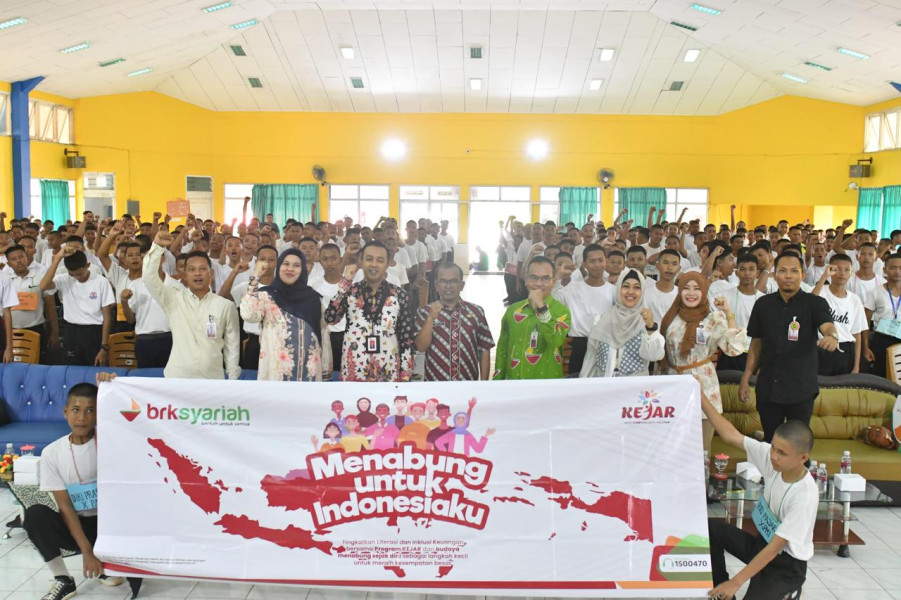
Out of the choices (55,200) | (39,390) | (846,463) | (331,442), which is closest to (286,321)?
(331,442)

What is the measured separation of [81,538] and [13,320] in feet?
11.7

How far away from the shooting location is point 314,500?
344 cm

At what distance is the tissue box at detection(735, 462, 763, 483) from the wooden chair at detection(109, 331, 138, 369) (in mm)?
4344

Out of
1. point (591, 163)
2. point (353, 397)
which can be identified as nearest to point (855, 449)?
point (353, 397)

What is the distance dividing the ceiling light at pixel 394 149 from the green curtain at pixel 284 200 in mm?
1871

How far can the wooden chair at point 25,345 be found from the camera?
6.23m

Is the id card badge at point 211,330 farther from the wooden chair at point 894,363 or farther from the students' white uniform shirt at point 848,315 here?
the wooden chair at point 894,363

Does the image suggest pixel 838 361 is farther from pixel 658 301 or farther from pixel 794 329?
pixel 794 329

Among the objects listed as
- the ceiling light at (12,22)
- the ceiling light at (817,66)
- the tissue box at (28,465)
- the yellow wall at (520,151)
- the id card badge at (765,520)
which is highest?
the ceiling light at (817,66)

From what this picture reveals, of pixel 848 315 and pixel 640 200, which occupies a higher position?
pixel 640 200

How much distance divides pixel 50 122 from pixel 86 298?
1082 cm

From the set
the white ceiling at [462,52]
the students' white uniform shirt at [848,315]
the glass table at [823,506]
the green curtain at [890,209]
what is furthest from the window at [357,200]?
the glass table at [823,506]

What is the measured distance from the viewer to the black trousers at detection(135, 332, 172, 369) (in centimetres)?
557

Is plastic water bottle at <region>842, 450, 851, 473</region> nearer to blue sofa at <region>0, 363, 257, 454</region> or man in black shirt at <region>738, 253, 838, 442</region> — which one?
man in black shirt at <region>738, 253, 838, 442</region>
